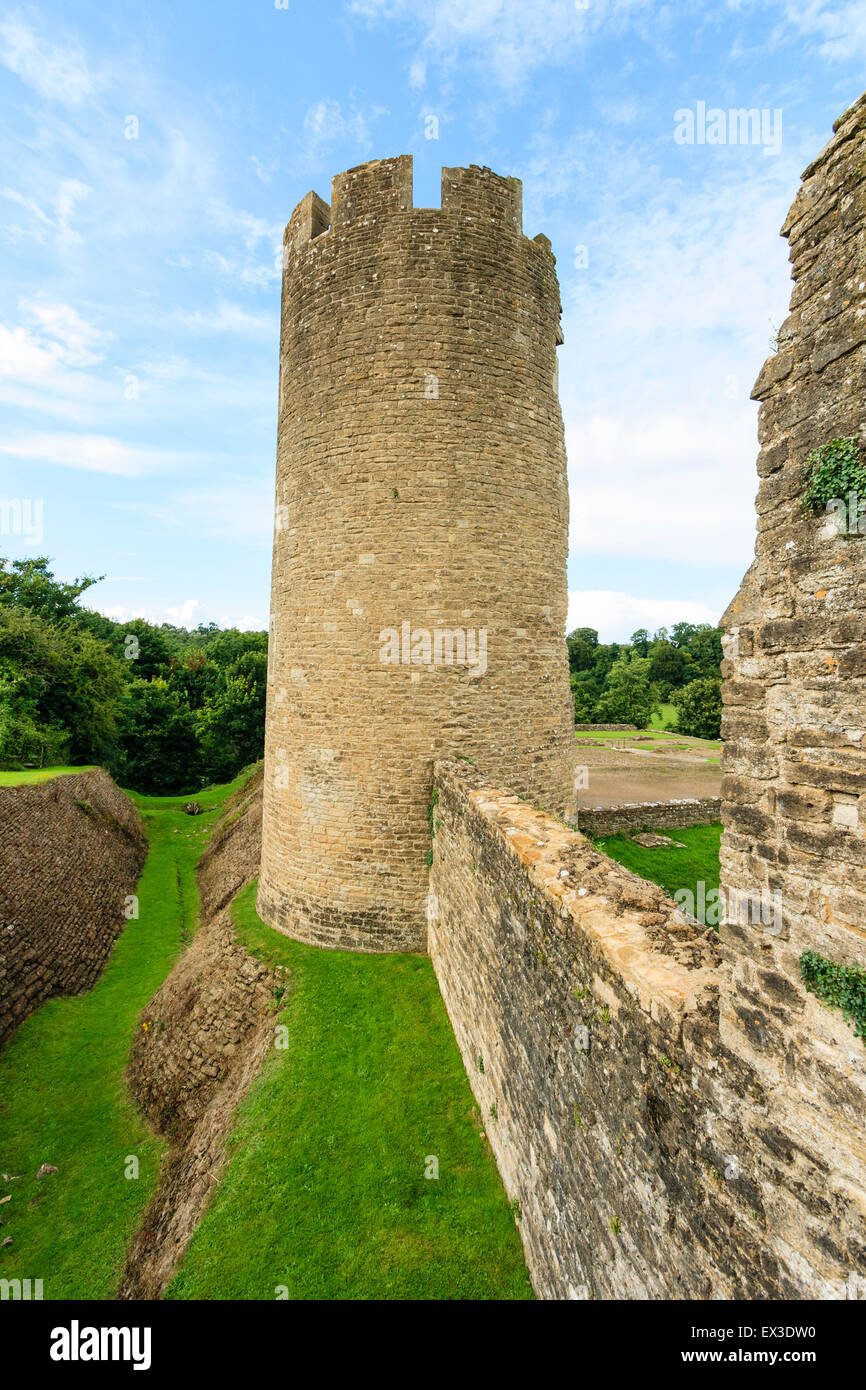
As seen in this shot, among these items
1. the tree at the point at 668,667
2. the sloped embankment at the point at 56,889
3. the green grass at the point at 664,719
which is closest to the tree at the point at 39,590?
the sloped embankment at the point at 56,889

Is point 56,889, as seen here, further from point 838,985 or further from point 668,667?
point 668,667

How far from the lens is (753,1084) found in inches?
94.6

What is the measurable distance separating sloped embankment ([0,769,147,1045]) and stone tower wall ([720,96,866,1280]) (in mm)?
12765

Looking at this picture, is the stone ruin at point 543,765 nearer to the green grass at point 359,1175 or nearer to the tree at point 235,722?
the green grass at point 359,1175

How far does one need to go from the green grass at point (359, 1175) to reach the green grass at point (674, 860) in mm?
6443

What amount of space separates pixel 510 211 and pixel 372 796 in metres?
9.12

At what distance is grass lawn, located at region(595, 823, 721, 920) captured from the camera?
12.6 m

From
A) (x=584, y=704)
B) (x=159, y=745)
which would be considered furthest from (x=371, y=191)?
(x=584, y=704)

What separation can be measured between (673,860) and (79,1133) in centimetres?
1185

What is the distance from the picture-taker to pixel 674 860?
13.5 meters

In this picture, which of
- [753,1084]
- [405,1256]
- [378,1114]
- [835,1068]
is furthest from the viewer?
[378,1114]

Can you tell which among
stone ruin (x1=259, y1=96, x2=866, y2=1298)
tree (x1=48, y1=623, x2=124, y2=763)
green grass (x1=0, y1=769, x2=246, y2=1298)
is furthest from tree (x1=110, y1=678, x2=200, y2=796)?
stone ruin (x1=259, y1=96, x2=866, y2=1298)

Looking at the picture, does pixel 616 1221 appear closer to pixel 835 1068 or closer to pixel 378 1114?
pixel 835 1068
